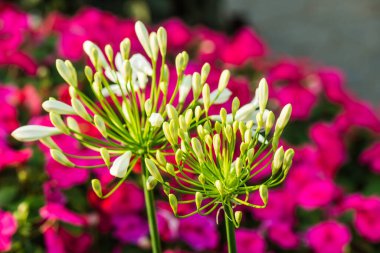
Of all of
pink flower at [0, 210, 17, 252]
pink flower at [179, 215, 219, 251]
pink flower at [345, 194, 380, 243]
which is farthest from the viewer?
pink flower at [345, 194, 380, 243]

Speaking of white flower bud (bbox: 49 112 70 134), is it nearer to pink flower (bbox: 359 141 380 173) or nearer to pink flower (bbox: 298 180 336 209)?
pink flower (bbox: 298 180 336 209)

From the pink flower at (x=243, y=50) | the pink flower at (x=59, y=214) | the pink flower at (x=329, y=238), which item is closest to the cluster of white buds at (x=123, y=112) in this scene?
the pink flower at (x=59, y=214)

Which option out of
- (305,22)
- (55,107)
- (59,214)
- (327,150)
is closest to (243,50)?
(327,150)

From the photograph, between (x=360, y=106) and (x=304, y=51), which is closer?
(x=360, y=106)

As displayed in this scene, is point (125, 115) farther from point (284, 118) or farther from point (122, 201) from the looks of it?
point (122, 201)

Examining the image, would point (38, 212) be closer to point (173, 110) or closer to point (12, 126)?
point (12, 126)

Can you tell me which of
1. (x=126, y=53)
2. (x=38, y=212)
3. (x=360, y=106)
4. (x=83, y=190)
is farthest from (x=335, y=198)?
(x=126, y=53)

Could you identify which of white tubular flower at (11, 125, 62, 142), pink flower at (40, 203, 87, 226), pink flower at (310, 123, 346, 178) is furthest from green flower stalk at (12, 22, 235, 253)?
pink flower at (310, 123, 346, 178)
